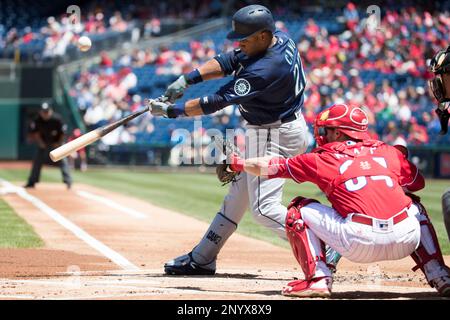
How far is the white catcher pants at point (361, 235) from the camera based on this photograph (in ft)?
17.5

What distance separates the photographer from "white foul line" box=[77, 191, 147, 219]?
13.1 metres

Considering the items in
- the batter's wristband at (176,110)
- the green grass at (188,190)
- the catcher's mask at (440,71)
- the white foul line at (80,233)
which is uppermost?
the catcher's mask at (440,71)

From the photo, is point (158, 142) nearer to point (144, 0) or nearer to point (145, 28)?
point (145, 28)

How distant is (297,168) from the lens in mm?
5473

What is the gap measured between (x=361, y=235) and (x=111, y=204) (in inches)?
388

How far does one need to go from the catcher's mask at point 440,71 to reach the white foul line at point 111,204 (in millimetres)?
7364

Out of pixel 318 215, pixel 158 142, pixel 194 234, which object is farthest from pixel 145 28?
pixel 318 215

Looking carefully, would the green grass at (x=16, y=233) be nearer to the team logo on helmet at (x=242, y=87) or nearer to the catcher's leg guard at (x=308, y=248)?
the team logo on helmet at (x=242, y=87)

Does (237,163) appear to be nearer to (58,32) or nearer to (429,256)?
(429,256)

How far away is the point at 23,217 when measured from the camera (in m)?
12.0

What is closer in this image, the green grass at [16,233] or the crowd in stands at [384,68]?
the green grass at [16,233]

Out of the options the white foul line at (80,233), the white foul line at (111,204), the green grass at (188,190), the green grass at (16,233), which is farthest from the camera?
the white foul line at (111,204)

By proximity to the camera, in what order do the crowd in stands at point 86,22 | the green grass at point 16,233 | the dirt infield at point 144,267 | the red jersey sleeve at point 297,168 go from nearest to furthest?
the red jersey sleeve at point 297,168 → the dirt infield at point 144,267 → the green grass at point 16,233 → the crowd in stands at point 86,22

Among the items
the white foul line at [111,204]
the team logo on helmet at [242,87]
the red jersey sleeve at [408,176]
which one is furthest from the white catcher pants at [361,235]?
the white foul line at [111,204]
